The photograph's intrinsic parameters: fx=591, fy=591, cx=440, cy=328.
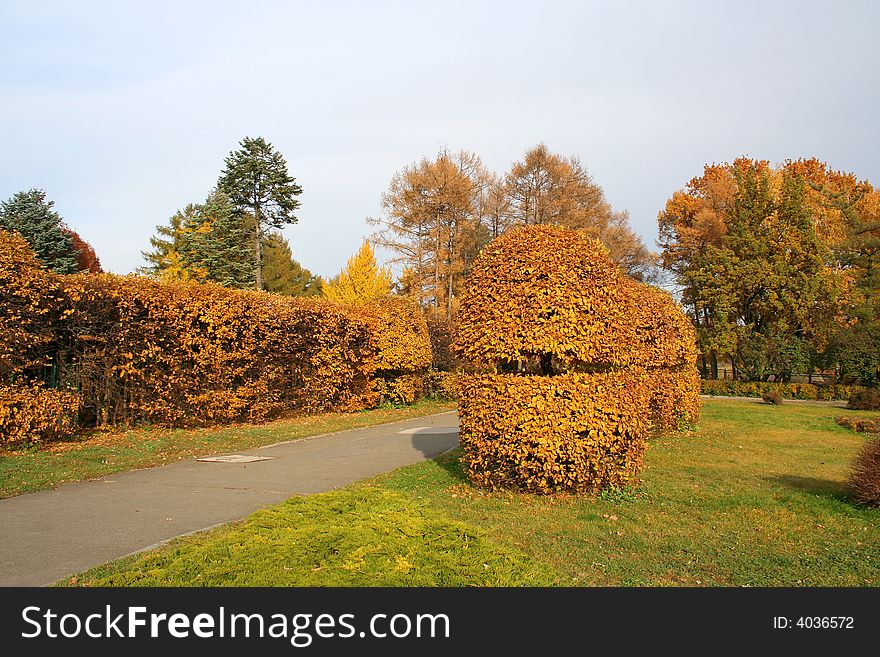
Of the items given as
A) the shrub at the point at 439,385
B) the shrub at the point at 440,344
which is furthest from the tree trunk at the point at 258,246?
the shrub at the point at 439,385

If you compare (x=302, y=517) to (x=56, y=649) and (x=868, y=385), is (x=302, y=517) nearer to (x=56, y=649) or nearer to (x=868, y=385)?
(x=56, y=649)

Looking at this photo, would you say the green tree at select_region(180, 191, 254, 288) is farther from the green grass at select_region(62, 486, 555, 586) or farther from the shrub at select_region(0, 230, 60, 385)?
the green grass at select_region(62, 486, 555, 586)

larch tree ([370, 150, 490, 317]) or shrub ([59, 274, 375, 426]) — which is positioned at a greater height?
larch tree ([370, 150, 490, 317])

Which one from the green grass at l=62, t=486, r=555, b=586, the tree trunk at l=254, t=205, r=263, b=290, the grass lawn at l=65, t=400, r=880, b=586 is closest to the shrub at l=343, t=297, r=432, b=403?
the grass lawn at l=65, t=400, r=880, b=586

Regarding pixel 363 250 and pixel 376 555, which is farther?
pixel 363 250

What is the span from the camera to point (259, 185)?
38781mm

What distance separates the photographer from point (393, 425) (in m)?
16.1

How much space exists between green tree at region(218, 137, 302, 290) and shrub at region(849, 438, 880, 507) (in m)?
35.3

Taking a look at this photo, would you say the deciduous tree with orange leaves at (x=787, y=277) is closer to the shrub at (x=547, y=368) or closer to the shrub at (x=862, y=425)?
the shrub at (x=862, y=425)

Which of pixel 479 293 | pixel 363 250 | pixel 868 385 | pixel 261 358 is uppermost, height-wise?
pixel 363 250

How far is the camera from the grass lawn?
4406 mm

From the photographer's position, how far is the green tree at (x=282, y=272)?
45562mm

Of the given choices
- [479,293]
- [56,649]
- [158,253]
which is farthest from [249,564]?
[158,253]

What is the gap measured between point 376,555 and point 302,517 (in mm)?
1413
